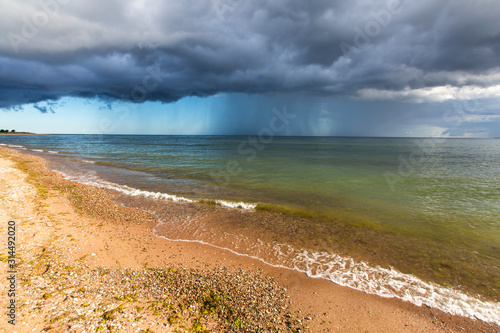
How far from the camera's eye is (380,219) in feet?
41.8

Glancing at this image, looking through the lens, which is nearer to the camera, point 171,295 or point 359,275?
point 171,295

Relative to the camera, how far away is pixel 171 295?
5.72 meters

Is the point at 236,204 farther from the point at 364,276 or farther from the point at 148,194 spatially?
the point at 364,276

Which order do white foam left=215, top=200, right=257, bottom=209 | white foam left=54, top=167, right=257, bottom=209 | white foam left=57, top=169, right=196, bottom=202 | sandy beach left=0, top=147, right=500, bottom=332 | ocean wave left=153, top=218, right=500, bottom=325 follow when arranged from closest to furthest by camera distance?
1. sandy beach left=0, top=147, right=500, bottom=332
2. ocean wave left=153, top=218, right=500, bottom=325
3. white foam left=215, top=200, right=257, bottom=209
4. white foam left=54, top=167, right=257, bottom=209
5. white foam left=57, top=169, right=196, bottom=202

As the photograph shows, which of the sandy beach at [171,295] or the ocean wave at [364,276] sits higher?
the sandy beach at [171,295]

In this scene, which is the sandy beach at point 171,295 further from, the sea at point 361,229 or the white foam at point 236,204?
the white foam at point 236,204

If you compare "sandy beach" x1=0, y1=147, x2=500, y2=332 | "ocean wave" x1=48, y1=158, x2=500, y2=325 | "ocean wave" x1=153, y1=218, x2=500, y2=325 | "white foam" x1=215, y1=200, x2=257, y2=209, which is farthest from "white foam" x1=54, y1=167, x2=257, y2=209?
"sandy beach" x1=0, y1=147, x2=500, y2=332

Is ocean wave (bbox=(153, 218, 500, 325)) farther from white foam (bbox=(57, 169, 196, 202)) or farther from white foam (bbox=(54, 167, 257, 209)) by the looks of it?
white foam (bbox=(57, 169, 196, 202))

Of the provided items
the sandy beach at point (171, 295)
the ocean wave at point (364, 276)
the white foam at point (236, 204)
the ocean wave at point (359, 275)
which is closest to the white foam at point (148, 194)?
the white foam at point (236, 204)

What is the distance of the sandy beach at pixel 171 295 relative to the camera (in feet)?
16.1

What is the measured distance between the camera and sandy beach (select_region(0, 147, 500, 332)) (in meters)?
4.90

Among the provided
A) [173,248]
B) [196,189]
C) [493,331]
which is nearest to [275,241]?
[173,248]

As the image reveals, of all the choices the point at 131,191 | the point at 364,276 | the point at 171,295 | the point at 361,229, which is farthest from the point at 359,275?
the point at 131,191

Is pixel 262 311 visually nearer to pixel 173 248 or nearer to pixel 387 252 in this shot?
pixel 173 248
